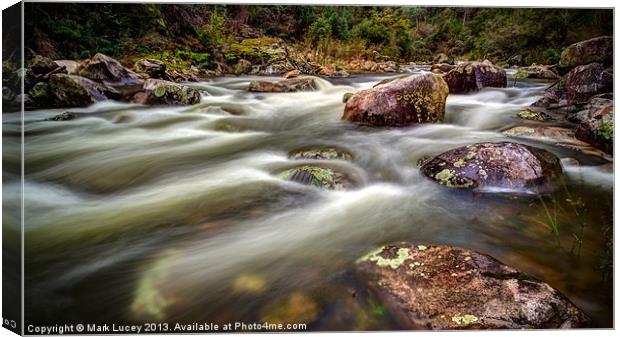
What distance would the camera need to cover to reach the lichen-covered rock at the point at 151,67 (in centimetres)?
360

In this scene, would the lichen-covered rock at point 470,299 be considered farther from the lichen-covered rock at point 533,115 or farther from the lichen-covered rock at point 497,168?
the lichen-covered rock at point 533,115

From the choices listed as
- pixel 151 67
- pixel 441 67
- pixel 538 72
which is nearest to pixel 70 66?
pixel 151 67

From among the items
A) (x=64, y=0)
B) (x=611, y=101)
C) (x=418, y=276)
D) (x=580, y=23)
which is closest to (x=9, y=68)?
(x=64, y=0)

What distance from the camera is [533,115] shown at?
3.80m

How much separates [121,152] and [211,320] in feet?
4.97

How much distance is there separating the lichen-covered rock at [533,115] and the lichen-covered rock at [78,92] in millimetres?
3438

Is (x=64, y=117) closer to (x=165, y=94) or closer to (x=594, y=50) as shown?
(x=165, y=94)

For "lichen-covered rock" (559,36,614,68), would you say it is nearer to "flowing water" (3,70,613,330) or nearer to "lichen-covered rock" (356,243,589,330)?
"flowing water" (3,70,613,330)

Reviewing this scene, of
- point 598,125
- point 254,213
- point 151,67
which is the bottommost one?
point 254,213

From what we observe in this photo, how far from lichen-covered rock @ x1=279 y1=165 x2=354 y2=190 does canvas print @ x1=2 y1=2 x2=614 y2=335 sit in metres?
0.02

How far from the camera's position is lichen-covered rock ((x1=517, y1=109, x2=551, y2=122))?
12.2 ft

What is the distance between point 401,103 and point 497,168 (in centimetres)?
114

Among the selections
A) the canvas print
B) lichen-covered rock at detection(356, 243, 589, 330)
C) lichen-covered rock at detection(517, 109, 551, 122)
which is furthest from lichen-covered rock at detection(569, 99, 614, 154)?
lichen-covered rock at detection(356, 243, 589, 330)

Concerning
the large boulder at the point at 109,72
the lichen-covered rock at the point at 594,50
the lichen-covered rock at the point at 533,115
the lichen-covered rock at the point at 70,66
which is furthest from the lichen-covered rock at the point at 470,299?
the lichen-covered rock at the point at 70,66
